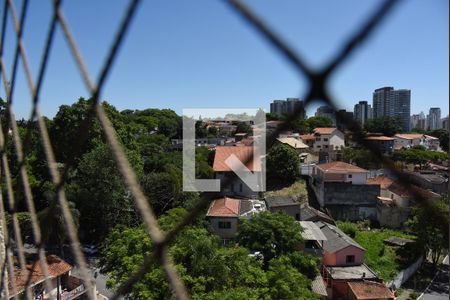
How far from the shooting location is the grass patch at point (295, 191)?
15387 millimetres

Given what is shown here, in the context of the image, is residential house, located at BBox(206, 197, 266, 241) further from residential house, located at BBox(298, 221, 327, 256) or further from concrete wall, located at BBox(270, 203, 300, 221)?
residential house, located at BBox(298, 221, 327, 256)

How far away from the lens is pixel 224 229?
11.4 meters

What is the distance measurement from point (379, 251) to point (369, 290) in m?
3.41

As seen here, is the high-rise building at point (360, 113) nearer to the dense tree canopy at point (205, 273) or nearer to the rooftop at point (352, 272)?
the dense tree canopy at point (205, 273)

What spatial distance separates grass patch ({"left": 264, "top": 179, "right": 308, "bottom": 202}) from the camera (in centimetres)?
1539

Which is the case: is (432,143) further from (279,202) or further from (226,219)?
(226,219)

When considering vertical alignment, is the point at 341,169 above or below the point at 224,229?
above

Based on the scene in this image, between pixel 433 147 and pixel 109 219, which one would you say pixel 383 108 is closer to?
pixel 109 219

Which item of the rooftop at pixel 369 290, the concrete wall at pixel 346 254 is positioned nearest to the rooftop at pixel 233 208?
the concrete wall at pixel 346 254

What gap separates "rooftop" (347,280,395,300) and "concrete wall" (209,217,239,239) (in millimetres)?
3610

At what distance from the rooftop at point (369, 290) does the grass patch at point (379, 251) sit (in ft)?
5.09

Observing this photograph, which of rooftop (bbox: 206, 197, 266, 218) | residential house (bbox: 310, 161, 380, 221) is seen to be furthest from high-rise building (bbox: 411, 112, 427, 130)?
rooftop (bbox: 206, 197, 266, 218)

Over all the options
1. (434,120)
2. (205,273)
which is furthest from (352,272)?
(434,120)

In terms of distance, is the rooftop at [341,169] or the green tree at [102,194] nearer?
the green tree at [102,194]
